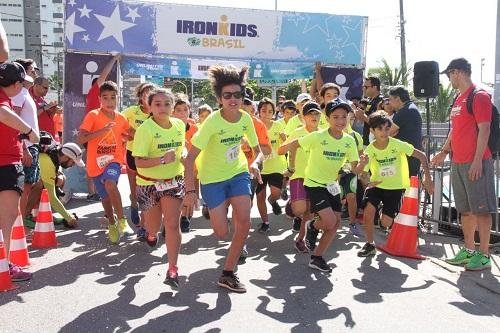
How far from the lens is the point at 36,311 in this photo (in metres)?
4.03

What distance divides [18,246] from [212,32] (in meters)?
6.31

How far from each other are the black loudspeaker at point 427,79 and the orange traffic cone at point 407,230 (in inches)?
92.7

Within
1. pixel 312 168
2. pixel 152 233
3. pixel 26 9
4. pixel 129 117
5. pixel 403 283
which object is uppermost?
pixel 26 9

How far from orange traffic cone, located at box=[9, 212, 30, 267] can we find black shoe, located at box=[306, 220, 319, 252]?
124 inches

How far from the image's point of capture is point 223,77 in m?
4.59

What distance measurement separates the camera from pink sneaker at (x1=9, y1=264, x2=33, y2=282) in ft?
15.7

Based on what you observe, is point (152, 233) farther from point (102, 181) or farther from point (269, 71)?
point (269, 71)

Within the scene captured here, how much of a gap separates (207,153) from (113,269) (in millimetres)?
1677

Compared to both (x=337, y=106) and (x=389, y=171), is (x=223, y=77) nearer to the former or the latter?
(x=337, y=106)

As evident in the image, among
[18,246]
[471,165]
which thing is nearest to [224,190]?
[18,246]

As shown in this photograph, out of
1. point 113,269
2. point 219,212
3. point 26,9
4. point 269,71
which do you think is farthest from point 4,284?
point 26,9

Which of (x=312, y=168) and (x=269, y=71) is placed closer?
(x=312, y=168)

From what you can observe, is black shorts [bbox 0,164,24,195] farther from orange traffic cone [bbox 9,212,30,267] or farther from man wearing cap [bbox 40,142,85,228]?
man wearing cap [bbox 40,142,85,228]

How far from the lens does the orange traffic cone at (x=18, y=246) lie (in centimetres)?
518
